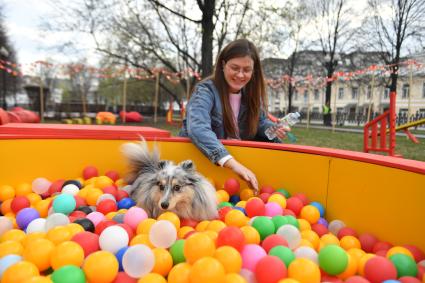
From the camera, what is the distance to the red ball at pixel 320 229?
203cm

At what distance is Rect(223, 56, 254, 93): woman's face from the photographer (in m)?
2.58

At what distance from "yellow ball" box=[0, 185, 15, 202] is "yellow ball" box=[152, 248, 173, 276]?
4.97 feet

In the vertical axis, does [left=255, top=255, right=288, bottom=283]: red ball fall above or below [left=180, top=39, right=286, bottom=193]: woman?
below

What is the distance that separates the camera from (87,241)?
161 centimetres

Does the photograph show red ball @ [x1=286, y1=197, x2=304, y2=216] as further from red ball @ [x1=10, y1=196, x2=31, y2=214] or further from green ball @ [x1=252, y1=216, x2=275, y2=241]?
red ball @ [x1=10, y1=196, x2=31, y2=214]

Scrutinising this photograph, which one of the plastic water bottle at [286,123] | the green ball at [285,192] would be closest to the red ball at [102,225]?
the green ball at [285,192]

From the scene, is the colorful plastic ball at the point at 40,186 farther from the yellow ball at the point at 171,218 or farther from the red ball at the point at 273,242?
the red ball at the point at 273,242

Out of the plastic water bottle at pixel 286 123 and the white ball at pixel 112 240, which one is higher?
the plastic water bottle at pixel 286 123

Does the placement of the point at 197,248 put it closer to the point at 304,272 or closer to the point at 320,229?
the point at 304,272

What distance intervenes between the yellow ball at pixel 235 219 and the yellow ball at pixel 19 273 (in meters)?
1.05

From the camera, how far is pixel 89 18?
44.4 feet

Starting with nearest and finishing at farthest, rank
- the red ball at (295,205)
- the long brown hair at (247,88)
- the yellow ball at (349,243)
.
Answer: the yellow ball at (349,243)
the red ball at (295,205)
the long brown hair at (247,88)

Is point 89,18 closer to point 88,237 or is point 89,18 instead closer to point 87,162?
point 87,162

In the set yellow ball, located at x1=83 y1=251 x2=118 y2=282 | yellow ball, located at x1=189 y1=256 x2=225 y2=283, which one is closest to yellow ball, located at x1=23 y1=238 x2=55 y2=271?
yellow ball, located at x1=83 y1=251 x2=118 y2=282
